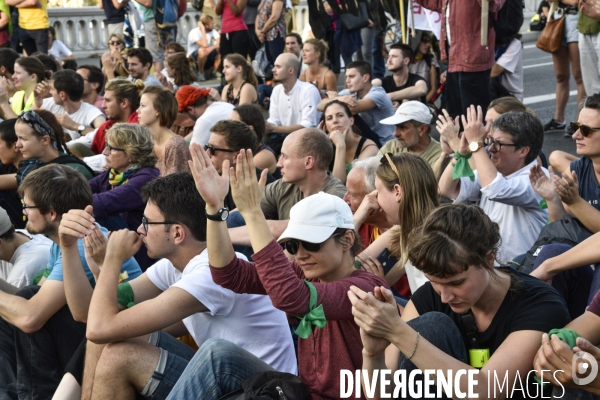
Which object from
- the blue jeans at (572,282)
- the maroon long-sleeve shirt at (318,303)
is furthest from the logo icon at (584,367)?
the blue jeans at (572,282)

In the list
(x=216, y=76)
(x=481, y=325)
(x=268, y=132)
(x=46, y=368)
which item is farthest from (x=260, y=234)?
(x=216, y=76)

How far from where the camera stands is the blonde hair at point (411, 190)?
441 cm

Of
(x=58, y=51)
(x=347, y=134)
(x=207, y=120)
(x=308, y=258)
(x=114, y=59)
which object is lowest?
(x=58, y=51)

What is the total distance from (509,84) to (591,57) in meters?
0.99

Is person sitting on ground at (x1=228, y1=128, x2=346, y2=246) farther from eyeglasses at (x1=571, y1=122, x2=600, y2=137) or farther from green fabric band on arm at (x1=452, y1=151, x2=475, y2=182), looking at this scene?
eyeglasses at (x1=571, y1=122, x2=600, y2=137)

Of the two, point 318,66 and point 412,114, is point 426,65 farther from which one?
point 412,114

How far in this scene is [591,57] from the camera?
336 inches

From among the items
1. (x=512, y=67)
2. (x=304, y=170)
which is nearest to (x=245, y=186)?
(x=304, y=170)

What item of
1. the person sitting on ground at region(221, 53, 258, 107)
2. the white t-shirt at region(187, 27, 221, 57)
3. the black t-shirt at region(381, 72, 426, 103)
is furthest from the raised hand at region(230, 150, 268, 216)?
the white t-shirt at region(187, 27, 221, 57)

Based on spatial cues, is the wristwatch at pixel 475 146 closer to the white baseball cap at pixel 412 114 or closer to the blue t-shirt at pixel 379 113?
the white baseball cap at pixel 412 114

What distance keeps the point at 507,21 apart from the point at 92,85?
5.22 meters

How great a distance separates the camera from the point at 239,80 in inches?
398

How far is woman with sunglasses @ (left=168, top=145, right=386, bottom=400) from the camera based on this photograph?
3.45 metres

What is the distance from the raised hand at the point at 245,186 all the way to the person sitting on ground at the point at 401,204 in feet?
3.32
